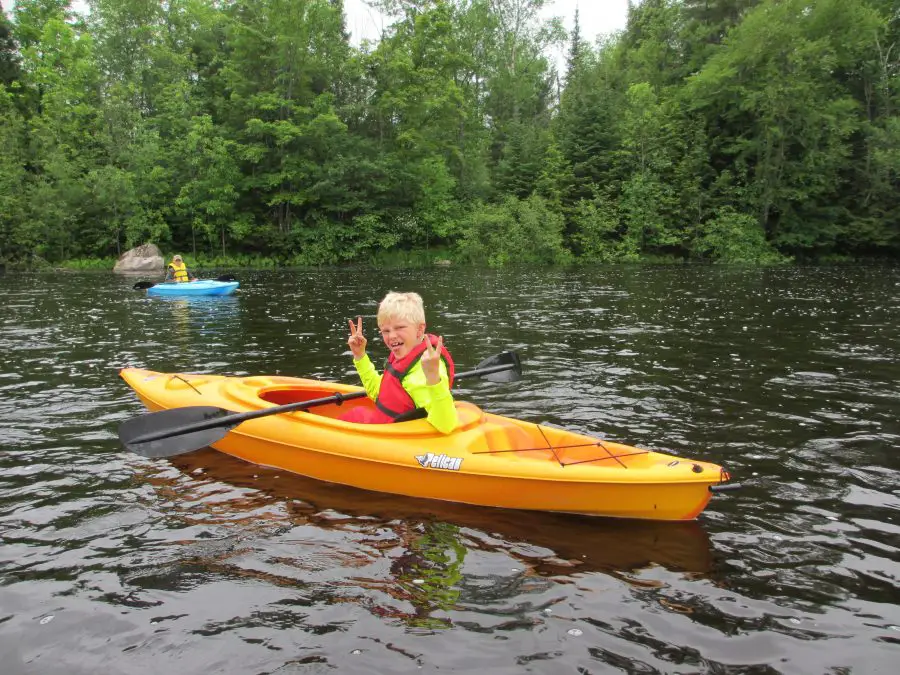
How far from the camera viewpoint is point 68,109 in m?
30.8

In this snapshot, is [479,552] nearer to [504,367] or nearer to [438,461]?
[438,461]

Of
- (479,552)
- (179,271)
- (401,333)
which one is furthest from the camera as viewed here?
(179,271)

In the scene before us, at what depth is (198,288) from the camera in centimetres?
1563

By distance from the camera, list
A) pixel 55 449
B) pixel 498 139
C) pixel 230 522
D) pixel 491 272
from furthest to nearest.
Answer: pixel 498 139 → pixel 491 272 → pixel 55 449 → pixel 230 522

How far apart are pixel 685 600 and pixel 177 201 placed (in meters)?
29.1

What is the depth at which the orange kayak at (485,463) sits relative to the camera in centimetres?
359

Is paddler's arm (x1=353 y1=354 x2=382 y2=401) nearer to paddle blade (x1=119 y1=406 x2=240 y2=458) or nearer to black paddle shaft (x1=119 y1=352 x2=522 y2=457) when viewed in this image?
black paddle shaft (x1=119 y1=352 x2=522 y2=457)

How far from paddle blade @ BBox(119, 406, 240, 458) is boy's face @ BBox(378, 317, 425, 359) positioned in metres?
1.25

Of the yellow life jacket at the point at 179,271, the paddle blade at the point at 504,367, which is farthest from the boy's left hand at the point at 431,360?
the yellow life jacket at the point at 179,271

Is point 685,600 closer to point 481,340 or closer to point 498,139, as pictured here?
point 481,340

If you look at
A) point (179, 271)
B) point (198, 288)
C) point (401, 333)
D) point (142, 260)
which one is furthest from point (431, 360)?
point (142, 260)

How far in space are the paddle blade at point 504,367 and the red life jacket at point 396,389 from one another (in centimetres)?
130

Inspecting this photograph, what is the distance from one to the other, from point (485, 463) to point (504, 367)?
188 cm

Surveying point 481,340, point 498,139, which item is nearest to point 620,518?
point 481,340
